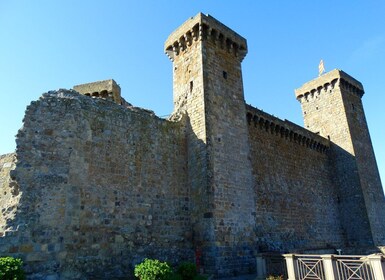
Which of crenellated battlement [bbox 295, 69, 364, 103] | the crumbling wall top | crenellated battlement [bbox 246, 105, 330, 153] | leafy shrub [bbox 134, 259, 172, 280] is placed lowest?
leafy shrub [bbox 134, 259, 172, 280]

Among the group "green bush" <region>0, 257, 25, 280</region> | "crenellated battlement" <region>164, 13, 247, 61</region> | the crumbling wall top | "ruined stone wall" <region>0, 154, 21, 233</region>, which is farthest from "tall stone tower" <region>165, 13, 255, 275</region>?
"ruined stone wall" <region>0, 154, 21, 233</region>

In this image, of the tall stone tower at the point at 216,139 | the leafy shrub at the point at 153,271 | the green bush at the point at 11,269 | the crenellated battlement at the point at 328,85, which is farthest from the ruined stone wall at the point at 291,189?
the green bush at the point at 11,269

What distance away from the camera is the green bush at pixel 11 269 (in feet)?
25.0

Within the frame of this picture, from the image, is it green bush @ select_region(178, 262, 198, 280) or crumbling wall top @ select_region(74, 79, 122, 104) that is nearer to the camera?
green bush @ select_region(178, 262, 198, 280)

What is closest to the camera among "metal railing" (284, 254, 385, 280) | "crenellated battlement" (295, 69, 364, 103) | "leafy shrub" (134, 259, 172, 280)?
"metal railing" (284, 254, 385, 280)

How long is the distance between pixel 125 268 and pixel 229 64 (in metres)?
9.87

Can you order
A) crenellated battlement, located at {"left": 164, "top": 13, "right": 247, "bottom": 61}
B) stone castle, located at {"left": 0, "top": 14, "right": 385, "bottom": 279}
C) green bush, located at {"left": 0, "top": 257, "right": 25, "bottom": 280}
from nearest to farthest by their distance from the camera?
green bush, located at {"left": 0, "top": 257, "right": 25, "bottom": 280} < stone castle, located at {"left": 0, "top": 14, "right": 385, "bottom": 279} < crenellated battlement, located at {"left": 164, "top": 13, "right": 247, "bottom": 61}

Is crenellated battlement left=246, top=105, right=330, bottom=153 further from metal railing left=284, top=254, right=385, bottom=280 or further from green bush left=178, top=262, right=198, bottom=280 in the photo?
green bush left=178, top=262, right=198, bottom=280

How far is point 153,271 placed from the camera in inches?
358

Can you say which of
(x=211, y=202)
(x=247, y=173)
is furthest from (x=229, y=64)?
(x=211, y=202)

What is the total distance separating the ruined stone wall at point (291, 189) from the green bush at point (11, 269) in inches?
370

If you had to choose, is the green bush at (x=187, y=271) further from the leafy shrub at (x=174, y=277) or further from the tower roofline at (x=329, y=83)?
the tower roofline at (x=329, y=83)

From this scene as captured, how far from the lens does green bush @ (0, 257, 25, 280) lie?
763cm

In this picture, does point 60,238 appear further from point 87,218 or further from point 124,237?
point 124,237
